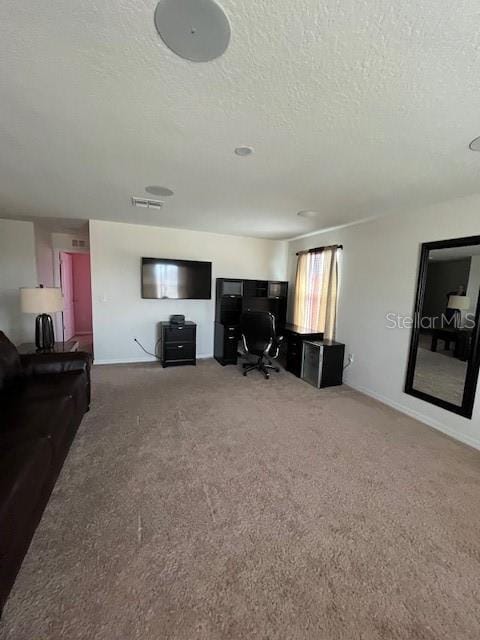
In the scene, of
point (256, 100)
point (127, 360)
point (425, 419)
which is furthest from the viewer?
point (127, 360)

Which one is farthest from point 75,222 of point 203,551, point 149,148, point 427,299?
point 427,299

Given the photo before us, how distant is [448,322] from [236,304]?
321 centimetres

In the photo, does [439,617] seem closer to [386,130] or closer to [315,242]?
[386,130]

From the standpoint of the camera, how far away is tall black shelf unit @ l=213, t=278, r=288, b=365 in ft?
15.9

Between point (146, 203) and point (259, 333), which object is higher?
point (146, 203)

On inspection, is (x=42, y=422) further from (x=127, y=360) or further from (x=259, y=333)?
(x=127, y=360)

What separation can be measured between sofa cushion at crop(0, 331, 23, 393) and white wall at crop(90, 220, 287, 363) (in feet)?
6.85

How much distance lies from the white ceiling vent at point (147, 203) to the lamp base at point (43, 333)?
182cm

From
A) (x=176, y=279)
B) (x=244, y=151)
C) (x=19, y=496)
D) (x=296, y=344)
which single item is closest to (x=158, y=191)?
(x=244, y=151)

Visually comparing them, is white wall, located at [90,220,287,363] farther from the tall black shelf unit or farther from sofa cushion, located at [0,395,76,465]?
sofa cushion, located at [0,395,76,465]

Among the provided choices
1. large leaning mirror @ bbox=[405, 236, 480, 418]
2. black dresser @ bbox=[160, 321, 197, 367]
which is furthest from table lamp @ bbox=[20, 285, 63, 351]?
large leaning mirror @ bbox=[405, 236, 480, 418]

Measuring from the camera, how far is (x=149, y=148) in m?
1.98

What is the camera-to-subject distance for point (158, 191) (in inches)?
114

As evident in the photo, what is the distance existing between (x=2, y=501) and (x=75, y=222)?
4.51m
